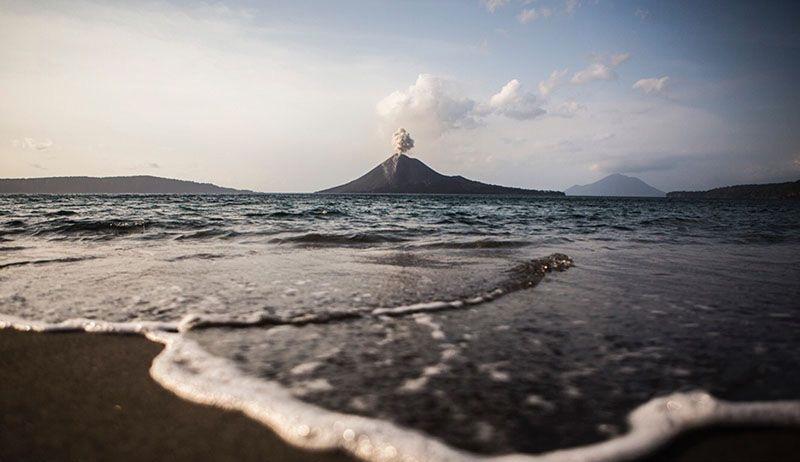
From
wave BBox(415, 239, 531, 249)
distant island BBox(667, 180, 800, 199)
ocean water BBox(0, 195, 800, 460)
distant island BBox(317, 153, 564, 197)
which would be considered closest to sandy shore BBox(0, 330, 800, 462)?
ocean water BBox(0, 195, 800, 460)

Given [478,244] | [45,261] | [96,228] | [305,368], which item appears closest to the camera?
[305,368]

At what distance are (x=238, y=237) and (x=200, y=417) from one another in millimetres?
8009

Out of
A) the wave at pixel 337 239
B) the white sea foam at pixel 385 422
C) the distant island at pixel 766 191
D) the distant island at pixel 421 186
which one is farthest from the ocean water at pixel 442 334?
the distant island at pixel 421 186

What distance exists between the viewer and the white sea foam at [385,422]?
1.47m

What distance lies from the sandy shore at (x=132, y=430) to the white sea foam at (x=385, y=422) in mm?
51

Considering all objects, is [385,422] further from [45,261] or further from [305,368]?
[45,261]

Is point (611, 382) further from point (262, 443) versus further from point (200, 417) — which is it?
point (200, 417)

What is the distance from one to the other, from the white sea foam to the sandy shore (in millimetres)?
51

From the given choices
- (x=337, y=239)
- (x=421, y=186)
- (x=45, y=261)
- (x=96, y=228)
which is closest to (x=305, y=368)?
(x=45, y=261)

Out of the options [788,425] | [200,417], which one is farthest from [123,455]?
[788,425]

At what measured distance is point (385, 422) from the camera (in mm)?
1648

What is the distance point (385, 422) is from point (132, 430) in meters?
1.01

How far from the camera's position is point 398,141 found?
19225 cm

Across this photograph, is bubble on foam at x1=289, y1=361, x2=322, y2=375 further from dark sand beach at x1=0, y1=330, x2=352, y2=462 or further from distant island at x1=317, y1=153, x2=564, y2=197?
distant island at x1=317, y1=153, x2=564, y2=197
